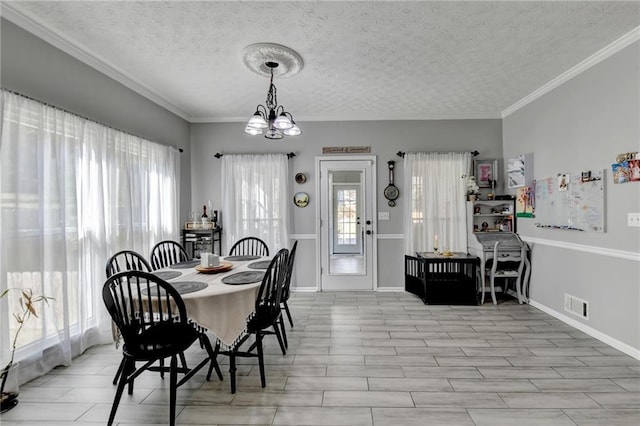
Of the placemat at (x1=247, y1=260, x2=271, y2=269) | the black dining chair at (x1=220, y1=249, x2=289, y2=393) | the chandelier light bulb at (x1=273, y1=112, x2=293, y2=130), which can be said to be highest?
the chandelier light bulb at (x1=273, y1=112, x2=293, y2=130)

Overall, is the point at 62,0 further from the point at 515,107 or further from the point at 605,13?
the point at 515,107

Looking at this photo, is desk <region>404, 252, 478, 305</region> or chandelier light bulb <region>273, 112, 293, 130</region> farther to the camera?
desk <region>404, 252, 478, 305</region>

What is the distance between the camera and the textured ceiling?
7.14ft

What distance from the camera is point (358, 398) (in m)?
2.09

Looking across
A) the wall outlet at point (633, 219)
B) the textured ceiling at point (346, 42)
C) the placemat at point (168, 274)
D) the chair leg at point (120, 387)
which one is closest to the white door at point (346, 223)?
the textured ceiling at point (346, 42)

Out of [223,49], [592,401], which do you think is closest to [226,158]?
[223,49]

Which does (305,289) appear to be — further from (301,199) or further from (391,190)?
(391,190)

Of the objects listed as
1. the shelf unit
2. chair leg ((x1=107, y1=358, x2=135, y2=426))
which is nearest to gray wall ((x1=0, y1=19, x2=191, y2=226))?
chair leg ((x1=107, y1=358, x2=135, y2=426))

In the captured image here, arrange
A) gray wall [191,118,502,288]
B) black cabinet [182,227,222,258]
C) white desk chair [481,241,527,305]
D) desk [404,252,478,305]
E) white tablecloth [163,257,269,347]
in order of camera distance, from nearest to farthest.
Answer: white tablecloth [163,257,269,347]
white desk chair [481,241,527,305]
desk [404,252,478,305]
black cabinet [182,227,222,258]
gray wall [191,118,502,288]

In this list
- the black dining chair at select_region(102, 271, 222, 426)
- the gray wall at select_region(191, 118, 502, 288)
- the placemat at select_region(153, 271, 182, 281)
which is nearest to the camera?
the black dining chair at select_region(102, 271, 222, 426)

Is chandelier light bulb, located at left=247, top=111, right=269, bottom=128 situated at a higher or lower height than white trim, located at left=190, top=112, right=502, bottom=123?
lower

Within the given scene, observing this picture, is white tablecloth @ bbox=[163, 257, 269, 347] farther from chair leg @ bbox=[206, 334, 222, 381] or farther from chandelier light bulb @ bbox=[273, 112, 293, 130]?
chandelier light bulb @ bbox=[273, 112, 293, 130]

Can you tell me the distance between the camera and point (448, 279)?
4.10 meters

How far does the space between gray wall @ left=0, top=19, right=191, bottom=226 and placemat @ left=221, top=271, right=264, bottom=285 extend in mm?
A: 2053
